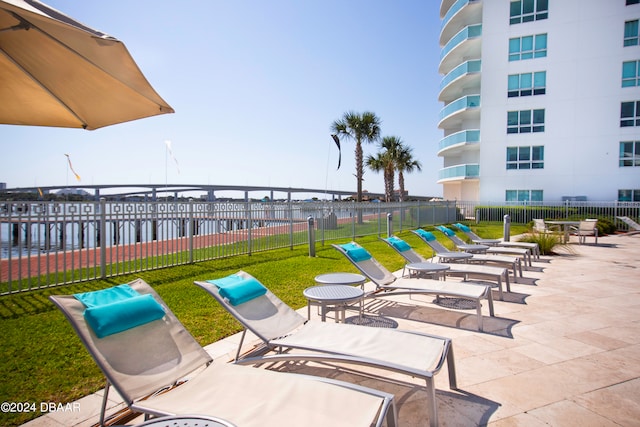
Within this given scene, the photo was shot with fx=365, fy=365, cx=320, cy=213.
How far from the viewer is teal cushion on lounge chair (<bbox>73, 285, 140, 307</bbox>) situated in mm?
2936

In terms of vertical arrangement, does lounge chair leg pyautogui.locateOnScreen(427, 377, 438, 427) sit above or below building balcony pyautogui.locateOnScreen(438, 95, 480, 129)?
below

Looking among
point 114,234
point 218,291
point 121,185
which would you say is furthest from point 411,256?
point 121,185

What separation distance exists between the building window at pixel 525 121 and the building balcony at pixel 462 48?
7.49 meters

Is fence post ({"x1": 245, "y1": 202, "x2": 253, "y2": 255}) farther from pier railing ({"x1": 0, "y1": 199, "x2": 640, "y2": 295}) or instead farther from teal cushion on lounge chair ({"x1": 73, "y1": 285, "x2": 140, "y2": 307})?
teal cushion on lounge chair ({"x1": 73, "y1": 285, "x2": 140, "y2": 307})

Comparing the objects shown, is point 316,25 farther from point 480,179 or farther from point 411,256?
point 480,179

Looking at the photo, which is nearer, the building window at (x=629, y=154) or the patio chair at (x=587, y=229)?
the patio chair at (x=587, y=229)

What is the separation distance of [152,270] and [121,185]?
49744 millimetres

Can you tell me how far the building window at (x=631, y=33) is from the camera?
2493cm

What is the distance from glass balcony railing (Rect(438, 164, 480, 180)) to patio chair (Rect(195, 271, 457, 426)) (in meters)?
29.8

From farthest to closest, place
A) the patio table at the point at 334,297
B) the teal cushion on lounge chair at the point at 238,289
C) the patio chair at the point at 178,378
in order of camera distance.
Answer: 1. the patio table at the point at 334,297
2. the teal cushion on lounge chair at the point at 238,289
3. the patio chair at the point at 178,378

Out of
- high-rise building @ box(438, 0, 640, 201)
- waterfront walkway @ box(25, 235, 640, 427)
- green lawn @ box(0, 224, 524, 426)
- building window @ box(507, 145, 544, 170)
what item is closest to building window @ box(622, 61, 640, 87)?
high-rise building @ box(438, 0, 640, 201)

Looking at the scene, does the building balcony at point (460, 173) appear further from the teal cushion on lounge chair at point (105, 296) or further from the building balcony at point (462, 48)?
the teal cushion on lounge chair at point (105, 296)

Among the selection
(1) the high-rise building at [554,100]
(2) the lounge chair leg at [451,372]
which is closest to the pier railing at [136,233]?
(2) the lounge chair leg at [451,372]

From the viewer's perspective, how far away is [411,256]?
763 cm
